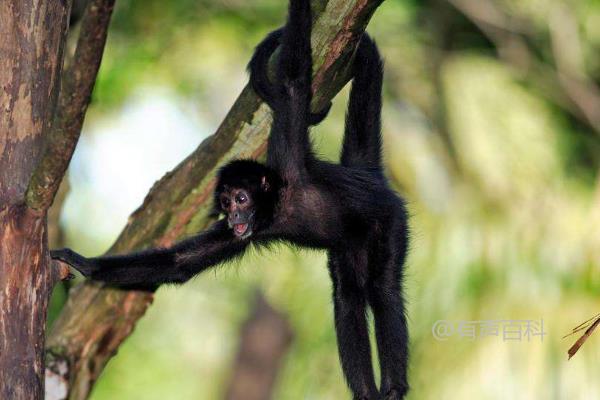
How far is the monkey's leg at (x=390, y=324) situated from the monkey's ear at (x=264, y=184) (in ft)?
2.93

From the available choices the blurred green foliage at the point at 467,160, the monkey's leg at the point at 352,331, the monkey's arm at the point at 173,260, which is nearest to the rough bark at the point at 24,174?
the monkey's arm at the point at 173,260

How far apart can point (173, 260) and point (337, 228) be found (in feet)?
3.79

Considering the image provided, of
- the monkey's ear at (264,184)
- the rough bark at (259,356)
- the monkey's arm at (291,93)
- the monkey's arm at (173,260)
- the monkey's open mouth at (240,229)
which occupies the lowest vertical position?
the rough bark at (259,356)

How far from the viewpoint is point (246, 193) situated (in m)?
6.17

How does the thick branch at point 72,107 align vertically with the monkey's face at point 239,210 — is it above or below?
above

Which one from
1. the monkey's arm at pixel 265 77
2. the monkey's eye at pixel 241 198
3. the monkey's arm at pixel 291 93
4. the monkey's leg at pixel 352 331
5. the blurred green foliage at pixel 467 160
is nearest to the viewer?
the monkey's arm at pixel 291 93

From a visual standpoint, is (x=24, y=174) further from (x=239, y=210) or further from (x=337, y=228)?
(x=337, y=228)

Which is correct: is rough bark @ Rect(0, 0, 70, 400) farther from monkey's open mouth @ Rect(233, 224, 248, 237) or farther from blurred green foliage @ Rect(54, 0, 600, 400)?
blurred green foliage @ Rect(54, 0, 600, 400)

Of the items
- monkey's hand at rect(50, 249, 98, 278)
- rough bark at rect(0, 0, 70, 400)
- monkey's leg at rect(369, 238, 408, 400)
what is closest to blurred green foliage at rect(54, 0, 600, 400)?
monkey's leg at rect(369, 238, 408, 400)

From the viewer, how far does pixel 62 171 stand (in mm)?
5148

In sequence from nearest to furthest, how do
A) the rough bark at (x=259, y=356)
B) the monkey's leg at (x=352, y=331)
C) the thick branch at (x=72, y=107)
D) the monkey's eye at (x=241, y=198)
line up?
1. the thick branch at (x=72, y=107)
2. the monkey's eye at (x=241, y=198)
3. the monkey's leg at (x=352, y=331)
4. the rough bark at (x=259, y=356)

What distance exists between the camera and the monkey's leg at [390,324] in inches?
247

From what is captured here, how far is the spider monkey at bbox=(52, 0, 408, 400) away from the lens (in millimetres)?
6238

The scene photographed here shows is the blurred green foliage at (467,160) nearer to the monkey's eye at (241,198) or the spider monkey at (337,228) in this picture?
the spider monkey at (337,228)
